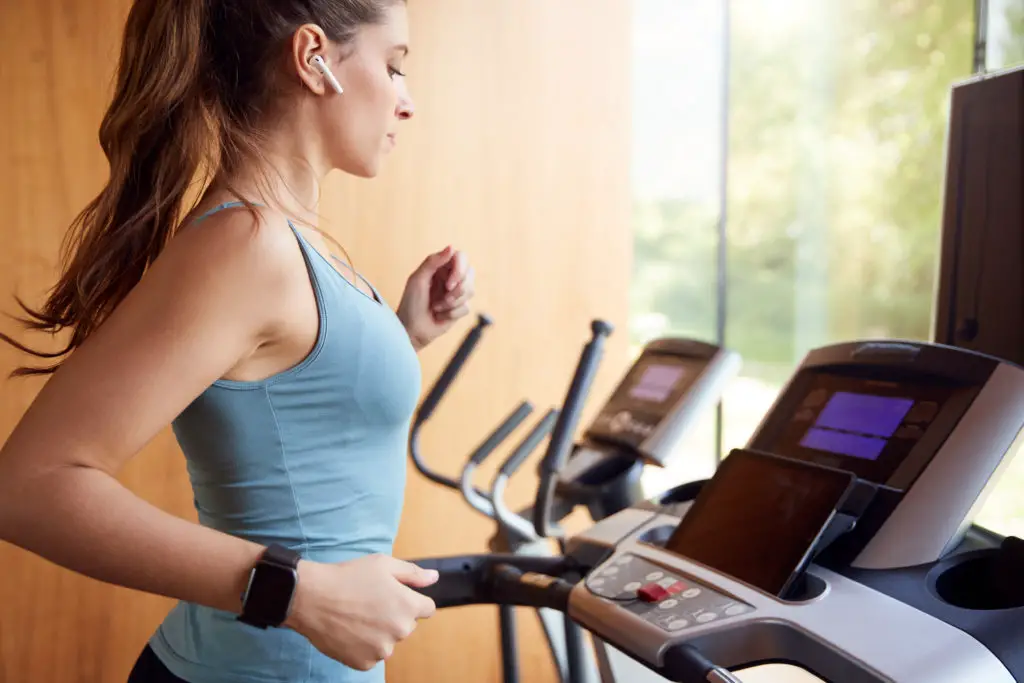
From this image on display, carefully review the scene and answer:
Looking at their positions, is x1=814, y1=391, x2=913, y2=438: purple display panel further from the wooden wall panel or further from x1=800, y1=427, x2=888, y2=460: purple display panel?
the wooden wall panel

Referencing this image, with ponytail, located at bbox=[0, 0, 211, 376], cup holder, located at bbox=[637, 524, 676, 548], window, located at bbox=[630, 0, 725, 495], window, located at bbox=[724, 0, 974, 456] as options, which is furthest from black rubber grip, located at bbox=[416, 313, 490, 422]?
window, located at bbox=[724, 0, 974, 456]

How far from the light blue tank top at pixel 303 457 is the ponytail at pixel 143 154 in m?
0.13

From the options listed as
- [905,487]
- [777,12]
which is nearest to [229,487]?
[905,487]

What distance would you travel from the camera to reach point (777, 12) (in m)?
5.60

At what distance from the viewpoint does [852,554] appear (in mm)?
1019

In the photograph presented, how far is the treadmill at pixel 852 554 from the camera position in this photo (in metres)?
0.86

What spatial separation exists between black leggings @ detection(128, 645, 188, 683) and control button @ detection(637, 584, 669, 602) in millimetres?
476

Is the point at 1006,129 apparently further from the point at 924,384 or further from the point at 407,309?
the point at 407,309

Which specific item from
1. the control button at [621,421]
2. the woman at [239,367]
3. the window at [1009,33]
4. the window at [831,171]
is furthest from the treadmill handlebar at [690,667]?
A: the window at [831,171]

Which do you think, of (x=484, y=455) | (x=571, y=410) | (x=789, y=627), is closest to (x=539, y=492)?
(x=571, y=410)

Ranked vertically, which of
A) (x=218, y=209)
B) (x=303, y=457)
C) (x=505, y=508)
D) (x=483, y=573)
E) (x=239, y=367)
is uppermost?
(x=218, y=209)

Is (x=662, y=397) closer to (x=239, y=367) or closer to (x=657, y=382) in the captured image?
(x=657, y=382)

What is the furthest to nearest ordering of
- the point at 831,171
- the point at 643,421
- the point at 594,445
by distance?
the point at 831,171
the point at 594,445
the point at 643,421

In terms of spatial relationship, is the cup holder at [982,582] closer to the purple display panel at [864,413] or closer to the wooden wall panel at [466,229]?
→ the purple display panel at [864,413]
